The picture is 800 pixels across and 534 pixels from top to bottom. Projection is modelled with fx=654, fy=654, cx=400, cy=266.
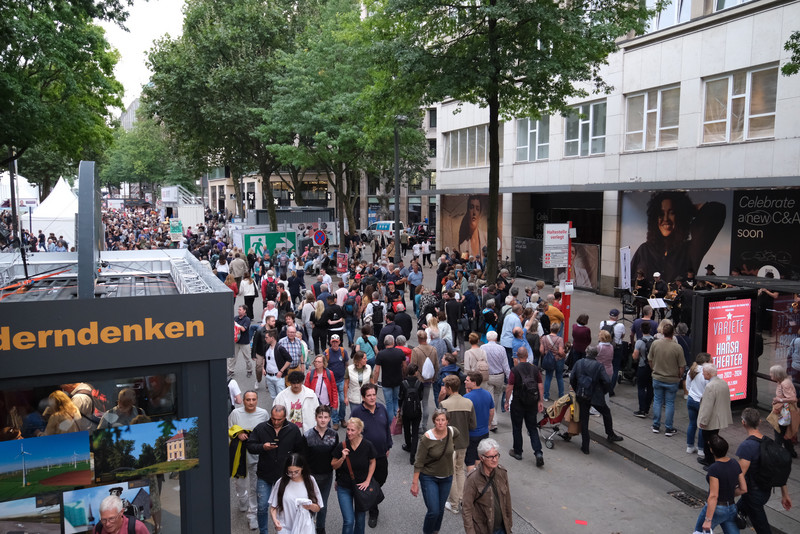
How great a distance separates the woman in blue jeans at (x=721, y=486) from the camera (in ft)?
20.5

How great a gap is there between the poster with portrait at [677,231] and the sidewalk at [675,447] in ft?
25.2

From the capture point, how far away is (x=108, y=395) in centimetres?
486

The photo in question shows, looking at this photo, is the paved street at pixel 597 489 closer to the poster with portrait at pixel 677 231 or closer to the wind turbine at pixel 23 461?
the wind turbine at pixel 23 461

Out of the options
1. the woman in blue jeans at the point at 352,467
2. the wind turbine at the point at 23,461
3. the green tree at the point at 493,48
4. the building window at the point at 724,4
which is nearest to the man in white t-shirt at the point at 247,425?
the woman in blue jeans at the point at 352,467

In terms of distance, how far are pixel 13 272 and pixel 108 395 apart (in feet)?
9.42

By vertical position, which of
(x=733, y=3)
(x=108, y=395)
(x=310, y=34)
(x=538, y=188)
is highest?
(x=310, y=34)

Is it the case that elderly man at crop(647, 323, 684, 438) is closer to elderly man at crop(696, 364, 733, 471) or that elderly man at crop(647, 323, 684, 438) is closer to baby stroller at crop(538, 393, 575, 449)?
elderly man at crop(696, 364, 733, 471)

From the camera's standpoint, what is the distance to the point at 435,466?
6.62 metres

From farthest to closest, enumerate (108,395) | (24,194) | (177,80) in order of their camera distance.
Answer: (24,194) → (177,80) → (108,395)

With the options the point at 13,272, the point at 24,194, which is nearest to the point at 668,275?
the point at 13,272

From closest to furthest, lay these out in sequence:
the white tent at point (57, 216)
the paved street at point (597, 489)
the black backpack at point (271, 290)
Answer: the paved street at point (597, 489) → the black backpack at point (271, 290) → the white tent at point (57, 216)

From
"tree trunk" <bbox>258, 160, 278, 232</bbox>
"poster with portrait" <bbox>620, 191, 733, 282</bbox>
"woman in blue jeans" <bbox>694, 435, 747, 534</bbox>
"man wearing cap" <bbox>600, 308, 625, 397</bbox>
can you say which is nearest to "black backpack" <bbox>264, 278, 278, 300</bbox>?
"man wearing cap" <bbox>600, 308, 625, 397</bbox>

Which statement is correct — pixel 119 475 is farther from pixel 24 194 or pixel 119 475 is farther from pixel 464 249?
pixel 24 194

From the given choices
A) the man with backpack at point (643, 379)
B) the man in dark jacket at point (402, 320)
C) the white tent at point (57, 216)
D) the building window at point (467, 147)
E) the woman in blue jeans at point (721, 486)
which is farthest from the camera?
the white tent at point (57, 216)
